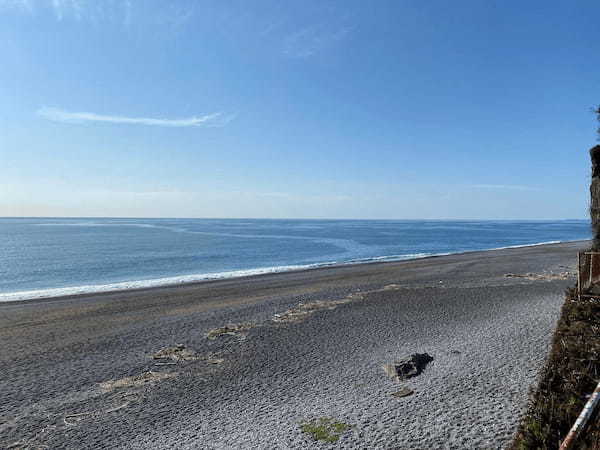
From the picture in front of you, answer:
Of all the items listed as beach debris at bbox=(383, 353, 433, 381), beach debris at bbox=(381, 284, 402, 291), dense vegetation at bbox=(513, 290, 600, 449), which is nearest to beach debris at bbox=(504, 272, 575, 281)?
beach debris at bbox=(381, 284, 402, 291)

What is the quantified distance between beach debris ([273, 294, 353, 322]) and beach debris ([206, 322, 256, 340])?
141cm

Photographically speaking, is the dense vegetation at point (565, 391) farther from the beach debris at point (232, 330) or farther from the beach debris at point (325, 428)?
the beach debris at point (232, 330)

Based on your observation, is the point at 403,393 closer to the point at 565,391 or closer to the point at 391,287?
the point at 565,391

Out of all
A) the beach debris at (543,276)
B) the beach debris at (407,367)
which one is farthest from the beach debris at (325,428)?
the beach debris at (543,276)

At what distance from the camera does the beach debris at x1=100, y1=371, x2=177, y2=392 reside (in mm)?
9977

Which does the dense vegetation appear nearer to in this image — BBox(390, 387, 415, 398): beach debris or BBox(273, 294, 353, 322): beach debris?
BBox(390, 387, 415, 398): beach debris

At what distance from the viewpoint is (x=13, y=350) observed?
1364cm

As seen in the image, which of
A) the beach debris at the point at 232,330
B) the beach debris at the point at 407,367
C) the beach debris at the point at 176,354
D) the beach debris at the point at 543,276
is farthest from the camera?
the beach debris at the point at 543,276

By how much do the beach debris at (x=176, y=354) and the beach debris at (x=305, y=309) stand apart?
14.9ft

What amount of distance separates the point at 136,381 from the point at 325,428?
19.5ft

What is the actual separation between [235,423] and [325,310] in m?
10.3

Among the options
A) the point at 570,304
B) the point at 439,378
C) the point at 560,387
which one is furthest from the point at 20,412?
the point at 570,304

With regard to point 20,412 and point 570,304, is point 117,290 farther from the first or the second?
point 570,304

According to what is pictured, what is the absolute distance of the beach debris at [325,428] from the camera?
679 centimetres
